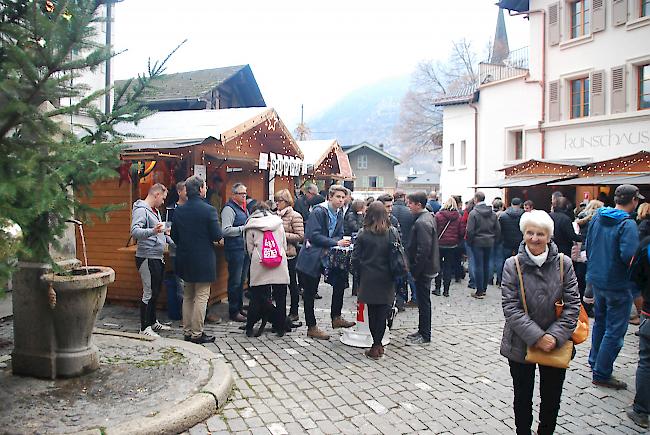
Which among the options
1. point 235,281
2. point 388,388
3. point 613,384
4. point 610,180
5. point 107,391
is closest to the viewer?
point 107,391

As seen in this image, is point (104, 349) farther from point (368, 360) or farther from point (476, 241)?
point (476, 241)

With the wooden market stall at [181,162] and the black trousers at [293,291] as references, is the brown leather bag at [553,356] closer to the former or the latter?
the black trousers at [293,291]

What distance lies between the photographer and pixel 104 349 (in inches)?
225

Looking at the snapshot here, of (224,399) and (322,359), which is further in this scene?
(322,359)

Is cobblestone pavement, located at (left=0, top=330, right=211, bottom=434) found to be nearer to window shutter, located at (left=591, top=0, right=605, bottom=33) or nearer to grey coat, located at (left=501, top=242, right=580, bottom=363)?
grey coat, located at (left=501, top=242, right=580, bottom=363)

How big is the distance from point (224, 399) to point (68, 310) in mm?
1596

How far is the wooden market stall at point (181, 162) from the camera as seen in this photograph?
8.18m

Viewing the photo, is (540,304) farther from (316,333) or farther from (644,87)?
(644,87)

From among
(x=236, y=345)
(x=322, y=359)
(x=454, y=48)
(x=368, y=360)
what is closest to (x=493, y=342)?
(x=368, y=360)

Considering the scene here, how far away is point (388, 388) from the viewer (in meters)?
5.17

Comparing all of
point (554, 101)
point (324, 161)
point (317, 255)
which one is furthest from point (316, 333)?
point (554, 101)

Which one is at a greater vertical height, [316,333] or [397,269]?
[397,269]

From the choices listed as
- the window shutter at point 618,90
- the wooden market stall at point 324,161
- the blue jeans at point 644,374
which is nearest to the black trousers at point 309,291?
the blue jeans at point 644,374

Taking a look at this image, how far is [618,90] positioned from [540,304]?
673 inches
